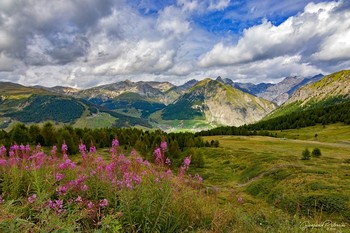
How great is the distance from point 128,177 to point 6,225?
11.1 ft

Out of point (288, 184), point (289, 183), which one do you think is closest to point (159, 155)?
point (288, 184)

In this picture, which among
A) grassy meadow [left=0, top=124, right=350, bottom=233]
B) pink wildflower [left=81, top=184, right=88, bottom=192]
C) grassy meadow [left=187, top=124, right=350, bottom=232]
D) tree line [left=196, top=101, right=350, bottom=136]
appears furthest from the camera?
tree line [left=196, top=101, right=350, bottom=136]

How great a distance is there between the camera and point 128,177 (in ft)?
25.2

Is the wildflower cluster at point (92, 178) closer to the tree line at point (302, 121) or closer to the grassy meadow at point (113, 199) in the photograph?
the grassy meadow at point (113, 199)

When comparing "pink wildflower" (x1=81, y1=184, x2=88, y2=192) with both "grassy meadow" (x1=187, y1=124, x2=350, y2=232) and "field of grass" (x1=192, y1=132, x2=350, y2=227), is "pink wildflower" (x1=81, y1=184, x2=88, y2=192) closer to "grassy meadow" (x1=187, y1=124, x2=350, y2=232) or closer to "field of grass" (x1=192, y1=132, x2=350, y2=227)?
"field of grass" (x1=192, y1=132, x2=350, y2=227)

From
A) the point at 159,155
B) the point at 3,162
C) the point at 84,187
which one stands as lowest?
the point at 84,187

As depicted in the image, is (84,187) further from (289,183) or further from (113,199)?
(289,183)

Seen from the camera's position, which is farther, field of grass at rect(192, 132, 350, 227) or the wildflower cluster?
field of grass at rect(192, 132, 350, 227)

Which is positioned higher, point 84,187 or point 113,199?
point 84,187

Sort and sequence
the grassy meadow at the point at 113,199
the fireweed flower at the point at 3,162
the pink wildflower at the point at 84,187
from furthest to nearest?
1. the fireweed flower at the point at 3,162
2. the pink wildflower at the point at 84,187
3. the grassy meadow at the point at 113,199

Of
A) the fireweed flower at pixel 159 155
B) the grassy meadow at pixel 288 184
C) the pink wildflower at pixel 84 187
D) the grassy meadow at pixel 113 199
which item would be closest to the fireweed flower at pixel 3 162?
the grassy meadow at pixel 113 199

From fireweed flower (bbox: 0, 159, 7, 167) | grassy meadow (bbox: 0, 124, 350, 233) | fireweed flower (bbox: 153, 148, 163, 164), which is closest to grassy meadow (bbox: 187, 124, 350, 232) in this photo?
grassy meadow (bbox: 0, 124, 350, 233)

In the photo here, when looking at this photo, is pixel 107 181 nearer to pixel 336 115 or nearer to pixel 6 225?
pixel 6 225

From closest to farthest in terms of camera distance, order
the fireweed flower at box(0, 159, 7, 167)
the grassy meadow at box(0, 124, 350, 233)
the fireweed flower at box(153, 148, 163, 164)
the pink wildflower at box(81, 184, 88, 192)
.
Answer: the grassy meadow at box(0, 124, 350, 233)
the pink wildflower at box(81, 184, 88, 192)
the fireweed flower at box(153, 148, 163, 164)
the fireweed flower at box(0, 159, 7, 167)
